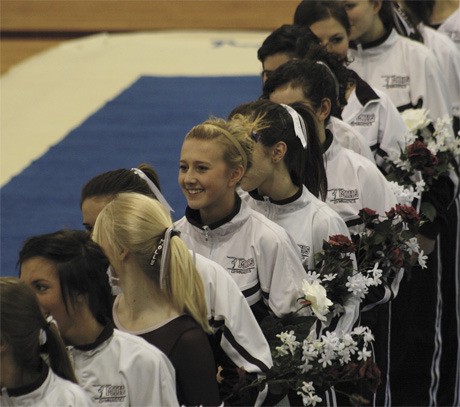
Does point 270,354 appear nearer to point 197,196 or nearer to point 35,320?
point 197,196

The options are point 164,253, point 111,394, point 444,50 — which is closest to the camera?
point 111,394

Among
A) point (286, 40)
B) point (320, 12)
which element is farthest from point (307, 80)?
point (320, 12)

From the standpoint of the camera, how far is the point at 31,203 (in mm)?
7555

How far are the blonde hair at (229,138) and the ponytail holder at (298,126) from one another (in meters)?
0.28

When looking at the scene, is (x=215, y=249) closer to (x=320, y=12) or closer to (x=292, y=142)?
(x=292, y=142)

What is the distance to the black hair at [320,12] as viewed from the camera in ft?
18.4

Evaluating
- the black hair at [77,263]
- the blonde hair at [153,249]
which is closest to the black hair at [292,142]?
the blonde hair at [153,249]

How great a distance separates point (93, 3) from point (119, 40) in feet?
1.57

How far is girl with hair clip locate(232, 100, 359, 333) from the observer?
4230 mm

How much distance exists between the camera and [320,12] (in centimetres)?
568

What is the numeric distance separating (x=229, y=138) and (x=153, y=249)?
75cm

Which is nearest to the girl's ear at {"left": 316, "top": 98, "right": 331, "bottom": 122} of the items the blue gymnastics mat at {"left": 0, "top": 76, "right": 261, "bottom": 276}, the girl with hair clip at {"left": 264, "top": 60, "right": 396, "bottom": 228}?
the girl with hair clip at {"left": 264, "top": 60, "right": 396, "bottom": 228}

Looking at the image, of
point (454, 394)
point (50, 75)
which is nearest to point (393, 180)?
point (454, 394)

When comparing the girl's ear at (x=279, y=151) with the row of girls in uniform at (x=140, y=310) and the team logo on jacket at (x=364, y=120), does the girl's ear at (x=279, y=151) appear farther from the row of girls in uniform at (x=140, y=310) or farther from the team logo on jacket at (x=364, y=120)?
the team logo on jacket at (x=364, y=120)
